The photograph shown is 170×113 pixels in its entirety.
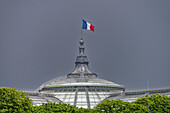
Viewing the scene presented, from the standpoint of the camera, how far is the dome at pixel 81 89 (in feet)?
405

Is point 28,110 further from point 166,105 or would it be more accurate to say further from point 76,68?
point 76,68

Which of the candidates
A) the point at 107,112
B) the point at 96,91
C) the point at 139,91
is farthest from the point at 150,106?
the point at 96,91

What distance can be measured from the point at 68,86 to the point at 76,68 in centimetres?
2882

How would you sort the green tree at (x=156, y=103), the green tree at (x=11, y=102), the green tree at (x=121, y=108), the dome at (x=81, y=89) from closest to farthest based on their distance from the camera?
1. the green tree at (x=11, y=102)
2. the green tree at (x=121, y=108)
3. the green tree at (x=156, y=103)
4. the dome at (x=81, y=89)

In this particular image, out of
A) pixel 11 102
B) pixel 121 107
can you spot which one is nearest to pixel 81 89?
pixel 121 107

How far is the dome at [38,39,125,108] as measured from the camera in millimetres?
123294

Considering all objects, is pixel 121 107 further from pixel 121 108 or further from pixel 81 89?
pixel 81 89

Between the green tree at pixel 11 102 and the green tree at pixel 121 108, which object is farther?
the green tree at pixel 121 108

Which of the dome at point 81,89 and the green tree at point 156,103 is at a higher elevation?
the dome at point 81,89

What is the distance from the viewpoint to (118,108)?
96.0 meters

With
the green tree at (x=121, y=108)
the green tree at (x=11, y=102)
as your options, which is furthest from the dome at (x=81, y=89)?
the green tree at (x=11, y=102)

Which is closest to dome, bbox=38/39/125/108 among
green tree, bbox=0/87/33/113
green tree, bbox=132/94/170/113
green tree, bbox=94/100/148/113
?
green tree, bbox=94/100/148/113

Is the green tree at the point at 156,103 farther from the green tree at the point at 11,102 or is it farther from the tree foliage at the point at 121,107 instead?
the green tree at the point at 11,102

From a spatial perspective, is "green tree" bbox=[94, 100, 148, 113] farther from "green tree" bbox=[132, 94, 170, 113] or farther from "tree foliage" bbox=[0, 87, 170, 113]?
"green tree" bbox=[132, 94, 170, 113]
